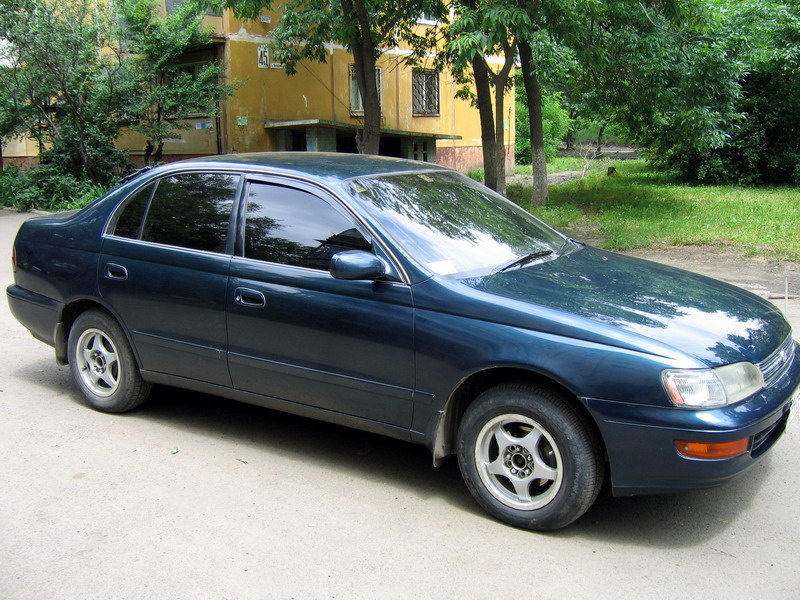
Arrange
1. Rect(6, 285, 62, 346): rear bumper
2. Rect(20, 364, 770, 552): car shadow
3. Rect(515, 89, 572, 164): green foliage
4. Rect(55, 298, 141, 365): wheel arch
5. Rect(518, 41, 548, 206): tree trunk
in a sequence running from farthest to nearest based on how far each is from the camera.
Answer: Rect(515, 89, 572, 164): green foliage < Rect(518, 41, 548, 206): tree trunk < Rect(6, 285, 62, 346): rear bumper < Rect(55, 298, 141, 365): wheel arch < Rect(20, 364, 770, 552): car shadow

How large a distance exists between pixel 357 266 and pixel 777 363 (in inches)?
82.2

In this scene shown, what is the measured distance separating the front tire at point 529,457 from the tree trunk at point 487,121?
41.1 feet

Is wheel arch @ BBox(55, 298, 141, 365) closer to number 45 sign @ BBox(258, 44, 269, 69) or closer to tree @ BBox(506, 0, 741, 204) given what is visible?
tree @ BBox(506, 0, 741, 204)

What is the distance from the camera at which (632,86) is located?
16.2m

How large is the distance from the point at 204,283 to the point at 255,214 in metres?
0.50

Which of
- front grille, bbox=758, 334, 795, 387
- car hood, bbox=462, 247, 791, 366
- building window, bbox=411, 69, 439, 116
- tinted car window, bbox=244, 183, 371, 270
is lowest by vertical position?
front grille, bbox=758, 334, 795, 387

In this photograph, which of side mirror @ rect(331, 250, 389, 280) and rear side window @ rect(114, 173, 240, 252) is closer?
side mirror @ rect(331, 250, 389, 280)

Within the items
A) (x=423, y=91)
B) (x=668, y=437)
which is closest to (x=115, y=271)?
(x=668, y=437)

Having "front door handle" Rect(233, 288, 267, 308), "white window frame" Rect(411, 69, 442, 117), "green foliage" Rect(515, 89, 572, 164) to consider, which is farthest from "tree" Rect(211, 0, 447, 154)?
"green foliage" Rect(515, 89, 572, 164)

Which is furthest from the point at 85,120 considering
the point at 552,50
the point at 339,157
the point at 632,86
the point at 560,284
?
the point at 560,284

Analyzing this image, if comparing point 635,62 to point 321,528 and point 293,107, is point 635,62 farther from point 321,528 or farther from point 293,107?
point 321,528

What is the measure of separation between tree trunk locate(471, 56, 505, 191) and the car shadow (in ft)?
37.5

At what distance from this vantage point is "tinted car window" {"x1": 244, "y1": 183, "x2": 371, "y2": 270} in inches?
163

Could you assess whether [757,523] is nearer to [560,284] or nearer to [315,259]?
[560,284]
